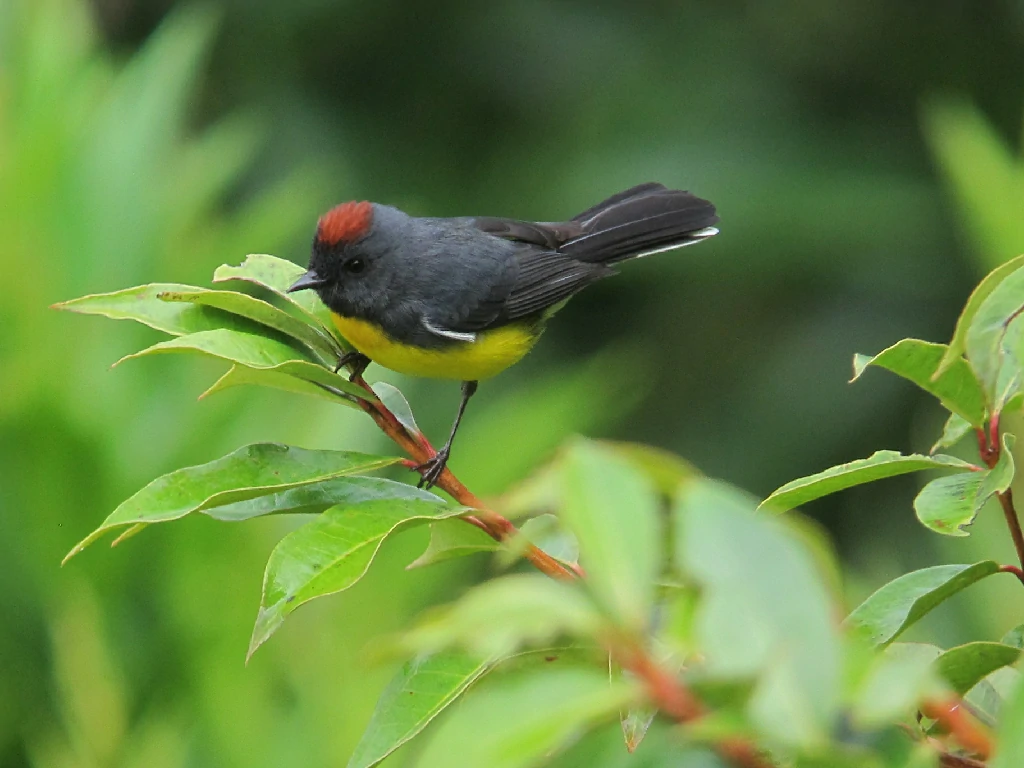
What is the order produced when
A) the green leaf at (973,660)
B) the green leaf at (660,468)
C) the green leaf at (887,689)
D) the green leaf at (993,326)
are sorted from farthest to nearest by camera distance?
the green leaf at (973,660) < the green leaf at (993,326) < the green leaf at (660,468) < the green leaf at (887,689)

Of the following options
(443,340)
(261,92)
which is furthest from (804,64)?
(443,340)

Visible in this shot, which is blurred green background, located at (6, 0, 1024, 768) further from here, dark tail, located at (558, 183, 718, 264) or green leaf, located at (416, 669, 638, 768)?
green leaf, located at (416, 669, 638, 768)

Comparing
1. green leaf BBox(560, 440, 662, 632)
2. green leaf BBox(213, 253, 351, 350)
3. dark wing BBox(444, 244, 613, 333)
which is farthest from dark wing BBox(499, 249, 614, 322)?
green leaf BBox(560, 440, 662, 632)

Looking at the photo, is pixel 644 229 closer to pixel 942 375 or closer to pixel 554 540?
pixel 554 540

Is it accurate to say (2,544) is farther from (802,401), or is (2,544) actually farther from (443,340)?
(802,401)

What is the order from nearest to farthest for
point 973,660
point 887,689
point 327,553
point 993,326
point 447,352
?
1. point 887,689
2. point 993,326
3. point 973,660
4. point 327,553
5. point 447,352

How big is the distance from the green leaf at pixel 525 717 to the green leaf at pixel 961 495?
61cm

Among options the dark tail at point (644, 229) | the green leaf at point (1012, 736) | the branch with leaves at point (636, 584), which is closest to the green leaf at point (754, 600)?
the branch with leaves at point (636, 584)

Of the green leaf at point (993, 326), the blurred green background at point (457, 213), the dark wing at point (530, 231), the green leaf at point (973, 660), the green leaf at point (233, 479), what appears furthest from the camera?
the blurred green background at point (457, 213)

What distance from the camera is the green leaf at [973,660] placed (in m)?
1.07

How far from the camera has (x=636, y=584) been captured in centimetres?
66

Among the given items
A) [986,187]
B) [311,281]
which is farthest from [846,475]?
[986,187]

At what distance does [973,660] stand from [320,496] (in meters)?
0.72

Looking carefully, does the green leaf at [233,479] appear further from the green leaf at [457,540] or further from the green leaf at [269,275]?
the green leaf at [269,275]
